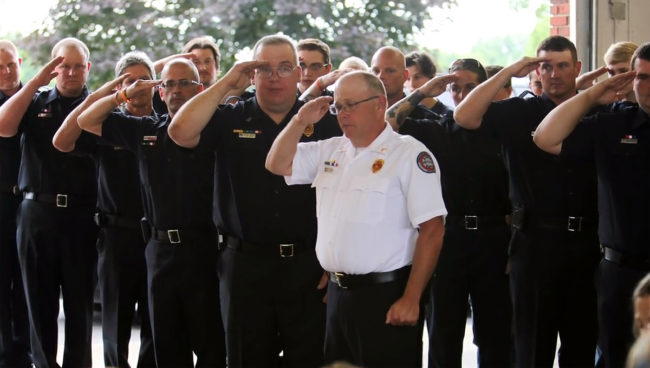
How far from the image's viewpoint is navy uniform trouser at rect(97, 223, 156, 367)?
5492 mm

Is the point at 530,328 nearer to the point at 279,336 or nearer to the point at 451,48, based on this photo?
the point at 279,336

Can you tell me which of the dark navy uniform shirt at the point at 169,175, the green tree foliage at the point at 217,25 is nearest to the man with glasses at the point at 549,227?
the dark navy uniform shirt at the point at 169,175

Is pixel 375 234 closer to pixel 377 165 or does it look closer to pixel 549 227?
pixel 377 165

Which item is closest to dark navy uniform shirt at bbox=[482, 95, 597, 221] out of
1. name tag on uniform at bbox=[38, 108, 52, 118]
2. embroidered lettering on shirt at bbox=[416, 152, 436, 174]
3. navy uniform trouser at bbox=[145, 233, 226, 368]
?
embroidered lettering on shirt at bbox=[416, 152, 436, 174]

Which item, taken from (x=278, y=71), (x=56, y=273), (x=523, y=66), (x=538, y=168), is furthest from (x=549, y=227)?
(x=56, y=273)

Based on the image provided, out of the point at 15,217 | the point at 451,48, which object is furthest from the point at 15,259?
the point at 451,48

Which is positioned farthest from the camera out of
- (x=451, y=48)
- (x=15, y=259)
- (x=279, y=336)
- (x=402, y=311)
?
(x=451, y=48)

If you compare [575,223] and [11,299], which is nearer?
[575,223]

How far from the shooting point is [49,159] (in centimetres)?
575

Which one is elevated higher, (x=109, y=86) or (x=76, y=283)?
(x=109, y=86)

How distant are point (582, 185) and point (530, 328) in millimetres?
693

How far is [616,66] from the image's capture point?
5.49 meters

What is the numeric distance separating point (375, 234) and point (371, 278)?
17 cm

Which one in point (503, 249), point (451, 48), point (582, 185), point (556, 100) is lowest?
point (503, 249)
